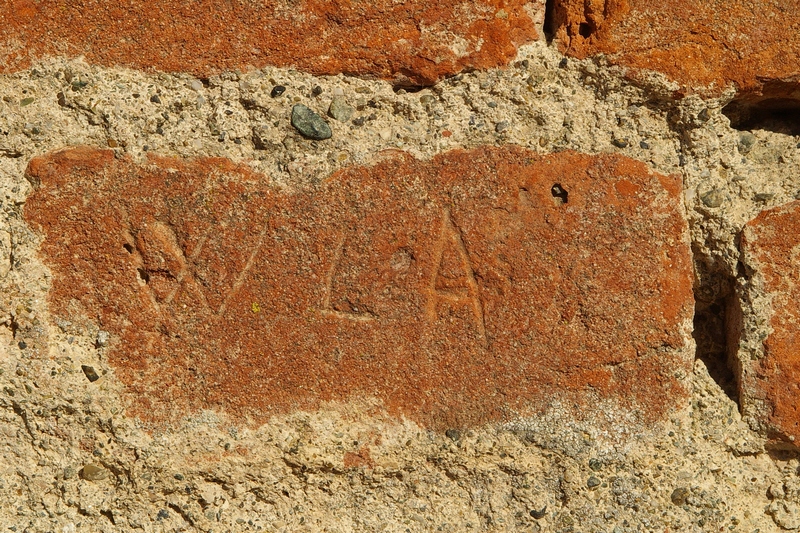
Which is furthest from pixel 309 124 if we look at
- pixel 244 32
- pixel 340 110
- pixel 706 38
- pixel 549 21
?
pixel 706 38

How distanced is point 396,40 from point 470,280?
0.42m

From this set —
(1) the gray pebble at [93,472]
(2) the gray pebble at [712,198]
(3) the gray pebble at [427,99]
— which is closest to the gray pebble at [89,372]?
(1) the gray pebble at [93,472]

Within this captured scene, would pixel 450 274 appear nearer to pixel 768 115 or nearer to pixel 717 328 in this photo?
pixel 717 328

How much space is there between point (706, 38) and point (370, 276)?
0.68 meters

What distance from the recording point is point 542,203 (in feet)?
4.03

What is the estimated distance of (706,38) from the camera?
1248 mm

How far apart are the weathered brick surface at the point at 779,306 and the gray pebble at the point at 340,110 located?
0.69 m

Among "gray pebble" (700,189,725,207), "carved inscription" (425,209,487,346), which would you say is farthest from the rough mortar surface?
"carved inscription" (425,209,487,346)

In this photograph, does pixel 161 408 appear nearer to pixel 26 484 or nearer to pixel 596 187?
pixel 26 484

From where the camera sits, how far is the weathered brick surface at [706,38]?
125cm

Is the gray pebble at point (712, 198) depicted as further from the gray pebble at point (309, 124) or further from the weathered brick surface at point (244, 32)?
the gray pebble at point (309, 124)

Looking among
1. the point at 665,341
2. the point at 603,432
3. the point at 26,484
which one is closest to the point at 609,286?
the point at 665,341

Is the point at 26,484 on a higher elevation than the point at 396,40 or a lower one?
lower

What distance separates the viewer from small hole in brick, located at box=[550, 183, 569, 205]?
1234mm
